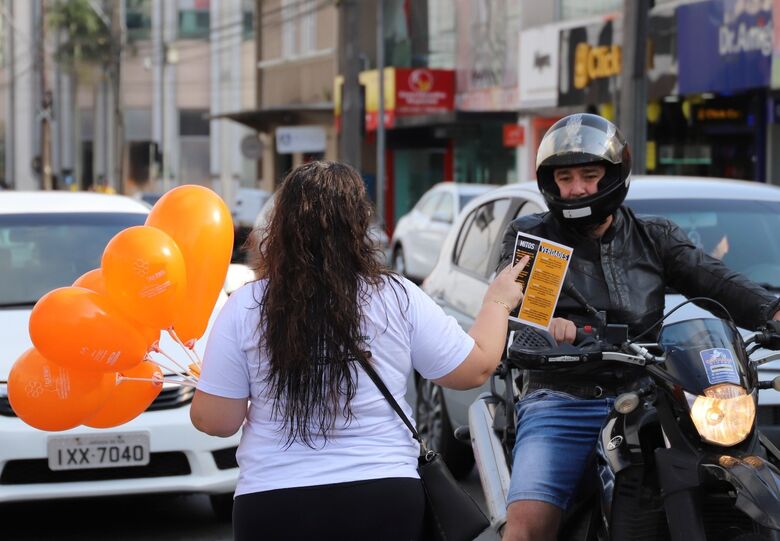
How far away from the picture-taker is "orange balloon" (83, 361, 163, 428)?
385 centimetres

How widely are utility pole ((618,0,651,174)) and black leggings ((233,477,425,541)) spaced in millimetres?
12775

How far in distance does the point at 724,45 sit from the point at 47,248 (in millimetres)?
13130

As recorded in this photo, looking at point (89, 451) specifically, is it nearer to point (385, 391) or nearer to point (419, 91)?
point (385, 391)

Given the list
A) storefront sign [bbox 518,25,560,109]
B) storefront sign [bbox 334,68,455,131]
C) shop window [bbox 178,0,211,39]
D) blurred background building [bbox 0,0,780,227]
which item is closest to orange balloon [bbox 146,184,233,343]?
blurred background building [bbox 0,0,780,227]

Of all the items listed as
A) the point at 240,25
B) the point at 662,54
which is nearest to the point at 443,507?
the point at 662,54

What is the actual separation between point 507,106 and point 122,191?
85.1 feet

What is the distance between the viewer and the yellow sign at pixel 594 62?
70.6 feet

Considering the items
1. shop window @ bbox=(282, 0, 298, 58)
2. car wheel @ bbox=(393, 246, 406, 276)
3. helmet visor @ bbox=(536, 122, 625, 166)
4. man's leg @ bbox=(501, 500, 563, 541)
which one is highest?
shop window @ bbox=(282, 0, 298, 58)

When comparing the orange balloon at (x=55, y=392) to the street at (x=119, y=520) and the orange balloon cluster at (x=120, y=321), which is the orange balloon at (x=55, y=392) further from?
the street at (x=119, y=520)

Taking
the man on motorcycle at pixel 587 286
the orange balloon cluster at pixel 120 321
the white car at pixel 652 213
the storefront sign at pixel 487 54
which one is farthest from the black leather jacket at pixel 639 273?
the storefront sign at pixel 487 54

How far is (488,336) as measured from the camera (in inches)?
134

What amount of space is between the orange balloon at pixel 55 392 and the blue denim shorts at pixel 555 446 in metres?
1.29

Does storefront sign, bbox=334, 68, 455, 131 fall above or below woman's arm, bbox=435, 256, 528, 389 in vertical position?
above

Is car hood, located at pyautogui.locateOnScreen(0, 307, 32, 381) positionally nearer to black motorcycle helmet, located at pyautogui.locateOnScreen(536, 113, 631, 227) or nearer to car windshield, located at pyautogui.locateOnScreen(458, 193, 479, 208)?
black motorcycle helmet, located at pyautogui.locateOnScreen(536, 113, 631, 227)
